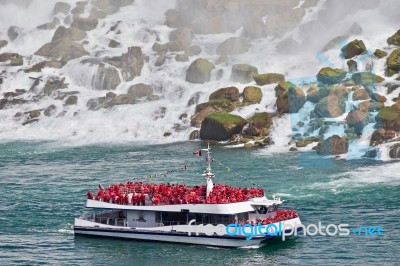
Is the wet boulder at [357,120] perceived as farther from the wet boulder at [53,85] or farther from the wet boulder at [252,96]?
the wet boulder at [53,85]

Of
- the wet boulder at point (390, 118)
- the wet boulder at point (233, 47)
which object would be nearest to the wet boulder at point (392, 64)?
the wet boulder at point (390, 118)

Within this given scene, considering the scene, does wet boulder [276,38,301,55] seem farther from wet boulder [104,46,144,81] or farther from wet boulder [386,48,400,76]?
wet boulder [386,48,400,76]

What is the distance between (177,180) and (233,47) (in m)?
69.7

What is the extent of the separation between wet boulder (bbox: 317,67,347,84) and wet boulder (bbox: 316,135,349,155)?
72.1ft

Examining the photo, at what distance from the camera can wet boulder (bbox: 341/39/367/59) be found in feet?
472

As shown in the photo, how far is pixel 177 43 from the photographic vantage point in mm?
174125

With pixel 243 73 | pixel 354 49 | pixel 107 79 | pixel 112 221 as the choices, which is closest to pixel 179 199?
pixel 112 221

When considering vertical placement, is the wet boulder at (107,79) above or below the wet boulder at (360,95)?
above

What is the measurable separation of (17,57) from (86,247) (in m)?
109

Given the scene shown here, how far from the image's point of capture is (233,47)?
169625 millimetres

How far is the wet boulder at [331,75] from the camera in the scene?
135875mm

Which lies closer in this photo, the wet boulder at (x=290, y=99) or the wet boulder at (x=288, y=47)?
the wet boulder at (x=290, y=99)

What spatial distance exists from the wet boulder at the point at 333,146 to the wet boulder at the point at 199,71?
4508 centimetres

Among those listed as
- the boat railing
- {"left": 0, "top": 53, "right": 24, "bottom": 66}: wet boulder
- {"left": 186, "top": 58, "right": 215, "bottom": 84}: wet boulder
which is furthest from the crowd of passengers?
{"left": 0, "top": 53, "right": 24, "bottom": 66}: wet boulder
